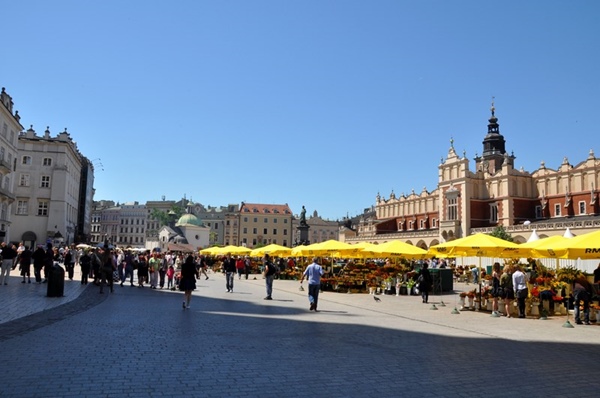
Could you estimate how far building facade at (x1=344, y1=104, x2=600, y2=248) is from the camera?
188 feet

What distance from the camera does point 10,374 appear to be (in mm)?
6559

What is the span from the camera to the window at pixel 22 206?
57.8 metres

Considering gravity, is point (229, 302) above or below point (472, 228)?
below

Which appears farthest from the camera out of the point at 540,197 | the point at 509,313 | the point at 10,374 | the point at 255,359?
the point at 540,197

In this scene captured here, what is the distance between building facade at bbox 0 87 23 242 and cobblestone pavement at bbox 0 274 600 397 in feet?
112

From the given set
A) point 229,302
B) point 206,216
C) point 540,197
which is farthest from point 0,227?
point 206,216

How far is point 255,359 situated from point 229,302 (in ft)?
34.2

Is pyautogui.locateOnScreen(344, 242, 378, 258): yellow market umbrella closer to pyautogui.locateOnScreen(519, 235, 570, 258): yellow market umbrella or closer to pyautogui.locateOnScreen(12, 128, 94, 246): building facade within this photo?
pyautogui.locateOnScreen(519, 235, 570, 258): yellow market umbrella

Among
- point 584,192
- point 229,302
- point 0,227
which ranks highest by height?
point 584,192

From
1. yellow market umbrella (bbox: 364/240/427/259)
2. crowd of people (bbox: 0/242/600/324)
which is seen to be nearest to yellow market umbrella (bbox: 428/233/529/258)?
crowd of people (bbox: 0/242/600/324)

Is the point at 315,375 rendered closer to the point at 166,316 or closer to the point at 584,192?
the point at 166,316

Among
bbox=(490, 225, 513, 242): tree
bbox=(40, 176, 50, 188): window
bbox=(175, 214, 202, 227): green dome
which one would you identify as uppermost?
bbox=(40, 176, 50, 188): window

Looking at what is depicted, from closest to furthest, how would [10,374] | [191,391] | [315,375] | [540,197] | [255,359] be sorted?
[191,391] < [10,374] < [315,375] < [255,359] < [540,197]

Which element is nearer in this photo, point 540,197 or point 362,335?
point 362,335
